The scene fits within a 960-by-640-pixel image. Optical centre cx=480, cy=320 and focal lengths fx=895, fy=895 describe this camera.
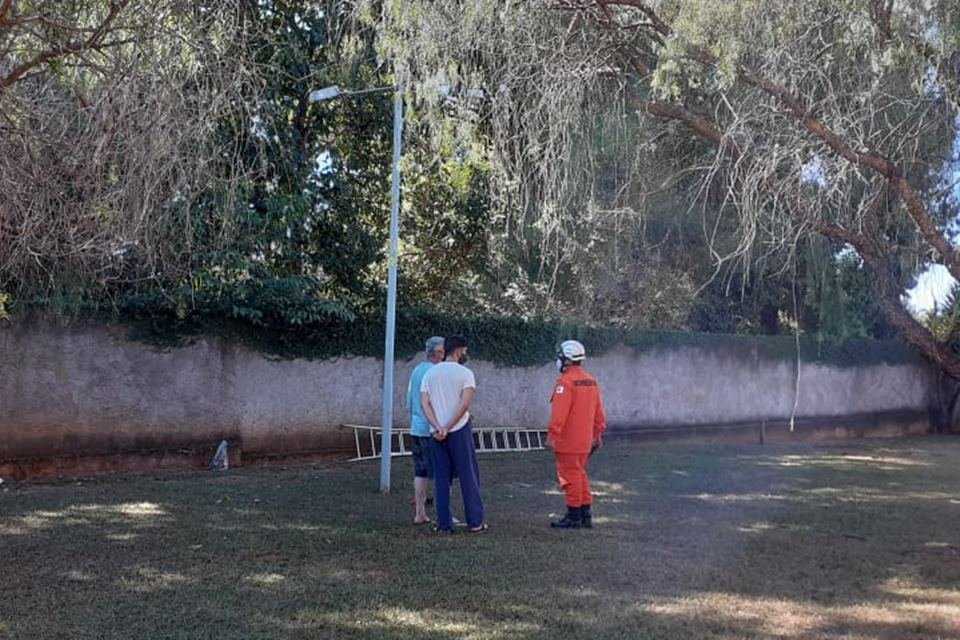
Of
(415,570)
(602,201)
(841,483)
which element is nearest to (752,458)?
(841,483)

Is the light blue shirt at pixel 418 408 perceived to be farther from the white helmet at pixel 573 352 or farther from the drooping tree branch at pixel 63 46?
the drooping tree branch at pixel 63 46

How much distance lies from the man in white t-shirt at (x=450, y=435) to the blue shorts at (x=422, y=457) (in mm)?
230

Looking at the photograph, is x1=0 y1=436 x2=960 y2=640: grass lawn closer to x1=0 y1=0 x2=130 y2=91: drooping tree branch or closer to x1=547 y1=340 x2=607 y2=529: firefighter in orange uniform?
x1=547 y1=340 x2=607 y2=529: firefighter in orange uniform

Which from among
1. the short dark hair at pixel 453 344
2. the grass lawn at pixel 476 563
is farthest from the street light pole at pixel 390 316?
the short dark hair at pixel 453 344

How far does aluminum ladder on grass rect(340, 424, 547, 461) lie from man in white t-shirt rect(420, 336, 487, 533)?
583 centimetres

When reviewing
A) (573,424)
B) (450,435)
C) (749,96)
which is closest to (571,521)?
(573,424)

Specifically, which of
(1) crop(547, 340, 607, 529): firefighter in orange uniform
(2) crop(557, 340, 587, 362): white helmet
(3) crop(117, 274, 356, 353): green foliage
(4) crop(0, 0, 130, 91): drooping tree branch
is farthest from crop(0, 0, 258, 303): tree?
(3) crop(117, 274, 356, 353): green foliage

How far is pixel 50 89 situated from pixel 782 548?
23.3 feet

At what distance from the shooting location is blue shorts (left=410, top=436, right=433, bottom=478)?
8008 millimetres

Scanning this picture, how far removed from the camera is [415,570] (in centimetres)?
646

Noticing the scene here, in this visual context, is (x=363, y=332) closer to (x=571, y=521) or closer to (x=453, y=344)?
(x=453, y=344)

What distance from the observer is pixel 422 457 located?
26.5ft

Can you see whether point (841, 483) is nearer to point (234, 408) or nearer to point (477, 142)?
point (477, 142)

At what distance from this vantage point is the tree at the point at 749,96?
706cm
